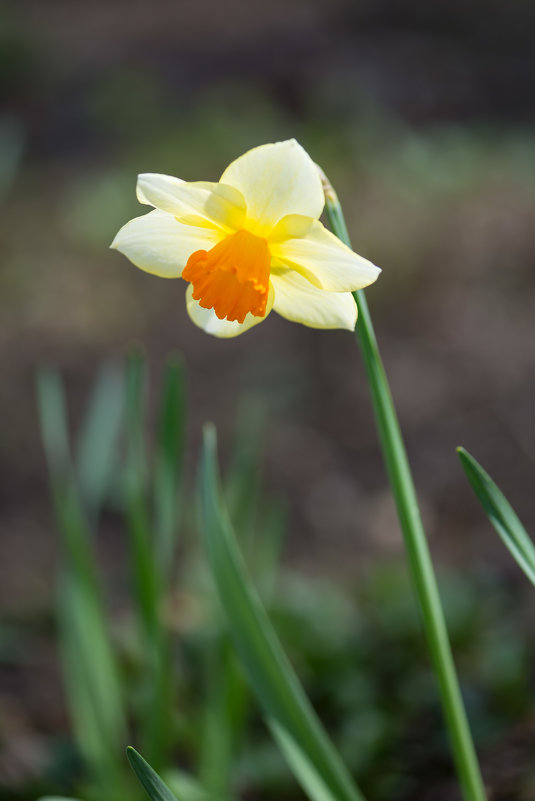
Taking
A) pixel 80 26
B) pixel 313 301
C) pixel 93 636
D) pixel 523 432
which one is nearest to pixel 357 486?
pixel 523 432

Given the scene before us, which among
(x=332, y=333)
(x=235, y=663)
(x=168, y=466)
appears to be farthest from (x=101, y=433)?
(x=332, y=333)

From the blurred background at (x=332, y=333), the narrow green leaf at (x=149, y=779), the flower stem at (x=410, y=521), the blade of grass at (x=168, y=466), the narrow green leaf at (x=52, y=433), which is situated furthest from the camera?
the blurred background at (x=332, y=333)

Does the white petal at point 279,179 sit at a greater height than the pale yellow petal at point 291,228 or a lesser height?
greater

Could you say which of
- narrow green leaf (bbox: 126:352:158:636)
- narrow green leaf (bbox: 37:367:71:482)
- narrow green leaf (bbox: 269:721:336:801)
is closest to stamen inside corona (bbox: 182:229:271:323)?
narrow green leaf (bbox: 126:352:158:636)

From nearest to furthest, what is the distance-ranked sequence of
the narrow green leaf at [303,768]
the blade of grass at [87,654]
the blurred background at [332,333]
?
1. the narrow green leaf at [303,768]
2. the blade of grass at [87,654]
3. the blurred background at [332,333]

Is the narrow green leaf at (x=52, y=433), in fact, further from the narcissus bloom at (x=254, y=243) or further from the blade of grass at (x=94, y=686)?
the narcissus bloom at (x=254, y=243)

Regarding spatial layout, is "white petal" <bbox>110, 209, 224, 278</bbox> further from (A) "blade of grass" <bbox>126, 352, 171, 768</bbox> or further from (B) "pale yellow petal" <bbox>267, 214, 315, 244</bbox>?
(A) "blade of grass" <bbox>126, 352, 171, 768</bbox>

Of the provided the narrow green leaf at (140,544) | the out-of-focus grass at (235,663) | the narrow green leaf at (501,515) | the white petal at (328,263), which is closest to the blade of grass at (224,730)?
the out-of-focus grass at (235,663)
